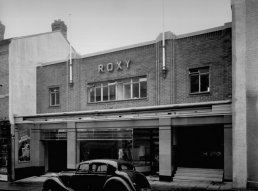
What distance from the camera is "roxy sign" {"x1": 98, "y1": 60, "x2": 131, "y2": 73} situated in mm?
18797

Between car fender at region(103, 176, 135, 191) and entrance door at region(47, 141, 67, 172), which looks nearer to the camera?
car fender at region(103, 176, 135, 191)

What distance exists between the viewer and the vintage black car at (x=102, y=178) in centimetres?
1116

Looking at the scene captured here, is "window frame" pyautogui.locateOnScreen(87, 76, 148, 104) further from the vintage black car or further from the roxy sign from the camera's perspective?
the vintage black car

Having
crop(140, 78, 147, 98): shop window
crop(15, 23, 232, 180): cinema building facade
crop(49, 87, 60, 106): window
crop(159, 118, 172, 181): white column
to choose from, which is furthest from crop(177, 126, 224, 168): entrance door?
crop(49, 87, 60, 106): window

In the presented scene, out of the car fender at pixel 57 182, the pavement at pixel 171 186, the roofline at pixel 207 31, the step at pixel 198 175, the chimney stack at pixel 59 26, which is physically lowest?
the pavement at pixel 171 186

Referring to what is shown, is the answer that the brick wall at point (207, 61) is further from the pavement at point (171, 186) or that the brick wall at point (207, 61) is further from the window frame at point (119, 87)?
the pavement at point (171, 186)

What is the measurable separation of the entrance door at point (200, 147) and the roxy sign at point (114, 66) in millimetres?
4966

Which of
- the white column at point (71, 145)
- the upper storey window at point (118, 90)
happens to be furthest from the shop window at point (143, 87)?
the white column at point (71, 145)

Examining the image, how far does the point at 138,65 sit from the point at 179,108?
4036 mm

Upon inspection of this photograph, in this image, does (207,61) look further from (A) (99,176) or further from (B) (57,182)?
(B) (57,182)

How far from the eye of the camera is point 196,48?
16594 mm

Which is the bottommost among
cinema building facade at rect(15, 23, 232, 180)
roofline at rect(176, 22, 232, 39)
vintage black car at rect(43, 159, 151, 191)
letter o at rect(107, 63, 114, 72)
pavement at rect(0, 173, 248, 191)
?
pavement at rect(0, 173, 248, 191)

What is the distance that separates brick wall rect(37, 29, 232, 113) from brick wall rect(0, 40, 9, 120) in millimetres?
2850

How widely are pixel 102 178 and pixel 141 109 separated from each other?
20.0 ft
